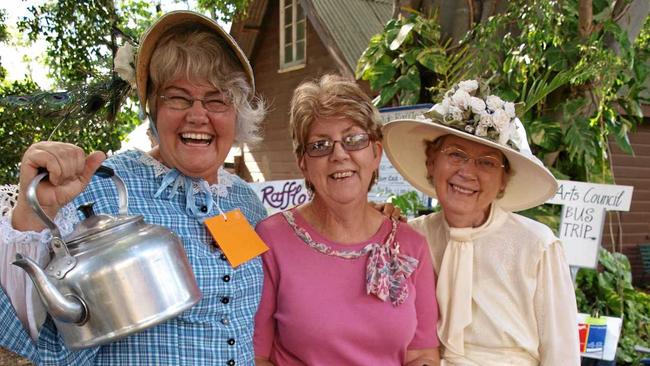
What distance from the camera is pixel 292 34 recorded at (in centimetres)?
1041

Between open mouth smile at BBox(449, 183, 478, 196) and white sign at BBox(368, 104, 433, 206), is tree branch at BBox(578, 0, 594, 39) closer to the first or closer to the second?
white sign at BBox(368, 104, 433, 206)

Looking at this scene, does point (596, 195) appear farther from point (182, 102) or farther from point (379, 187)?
point (182, 102)

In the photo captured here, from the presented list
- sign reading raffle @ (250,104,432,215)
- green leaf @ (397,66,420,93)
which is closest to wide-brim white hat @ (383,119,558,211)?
sign reading raffle @ (250,104,432,215)

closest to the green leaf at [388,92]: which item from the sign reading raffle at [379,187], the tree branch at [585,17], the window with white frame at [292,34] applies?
the sign reading raffle at [379,187]

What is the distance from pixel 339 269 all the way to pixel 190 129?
2.52ft

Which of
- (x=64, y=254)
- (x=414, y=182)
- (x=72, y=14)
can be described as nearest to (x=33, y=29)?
(x=72, y=14)

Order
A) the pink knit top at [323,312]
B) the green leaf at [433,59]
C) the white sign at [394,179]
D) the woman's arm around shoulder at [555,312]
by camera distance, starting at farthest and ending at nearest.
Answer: the green leaf at [433,59], the white sign at [394,179], the woman's arm around shoulder at [555,312], the pink knit top at [323,312]

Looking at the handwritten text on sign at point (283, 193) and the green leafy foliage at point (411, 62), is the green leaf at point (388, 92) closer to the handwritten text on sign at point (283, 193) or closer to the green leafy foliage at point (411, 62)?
the green leafy foliage at point (411, 62)

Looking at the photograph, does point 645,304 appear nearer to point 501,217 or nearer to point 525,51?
point 525,51

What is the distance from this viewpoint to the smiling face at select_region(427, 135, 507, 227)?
87.9 inches

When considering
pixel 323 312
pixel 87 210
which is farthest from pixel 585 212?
pixel 87 210

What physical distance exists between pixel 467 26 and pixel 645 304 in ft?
11.4

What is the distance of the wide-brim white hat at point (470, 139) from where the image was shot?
2254 millimetres

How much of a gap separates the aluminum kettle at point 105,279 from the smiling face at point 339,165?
0.74 meters
